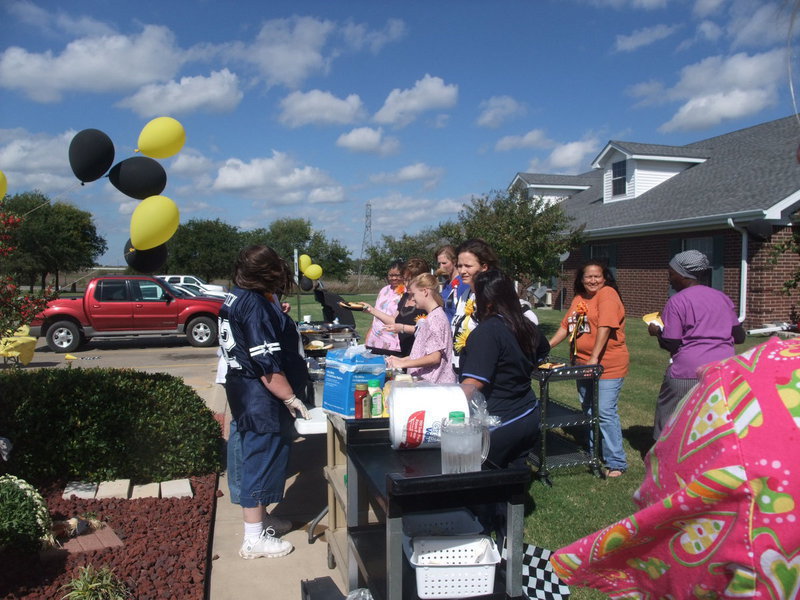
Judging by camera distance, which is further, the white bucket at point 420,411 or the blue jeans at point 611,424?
the blue jeans at point 611,424

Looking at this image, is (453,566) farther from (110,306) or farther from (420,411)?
(110,306)

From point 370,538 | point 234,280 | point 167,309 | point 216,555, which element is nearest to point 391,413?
point 370,538

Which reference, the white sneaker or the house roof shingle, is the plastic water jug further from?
the house roof shingle

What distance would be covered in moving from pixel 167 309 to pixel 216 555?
1142 cm

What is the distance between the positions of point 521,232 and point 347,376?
9.90 m

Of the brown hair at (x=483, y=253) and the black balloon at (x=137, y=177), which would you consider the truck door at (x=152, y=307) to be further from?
the brown hair at (x=483, y=253)

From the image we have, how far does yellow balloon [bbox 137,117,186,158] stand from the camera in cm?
514

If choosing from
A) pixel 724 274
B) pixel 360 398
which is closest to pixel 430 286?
pixel 360 398

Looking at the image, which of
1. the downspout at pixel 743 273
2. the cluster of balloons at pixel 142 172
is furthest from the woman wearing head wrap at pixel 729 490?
the downspout at pixel 743 273

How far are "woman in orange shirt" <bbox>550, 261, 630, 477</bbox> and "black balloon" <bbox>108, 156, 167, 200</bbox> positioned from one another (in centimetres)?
365

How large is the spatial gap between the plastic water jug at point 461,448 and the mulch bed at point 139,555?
76.4 inches

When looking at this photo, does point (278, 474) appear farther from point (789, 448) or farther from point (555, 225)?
point (555, 225)

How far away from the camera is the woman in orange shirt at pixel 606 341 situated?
5246mm

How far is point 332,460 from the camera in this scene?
13.0 ft
